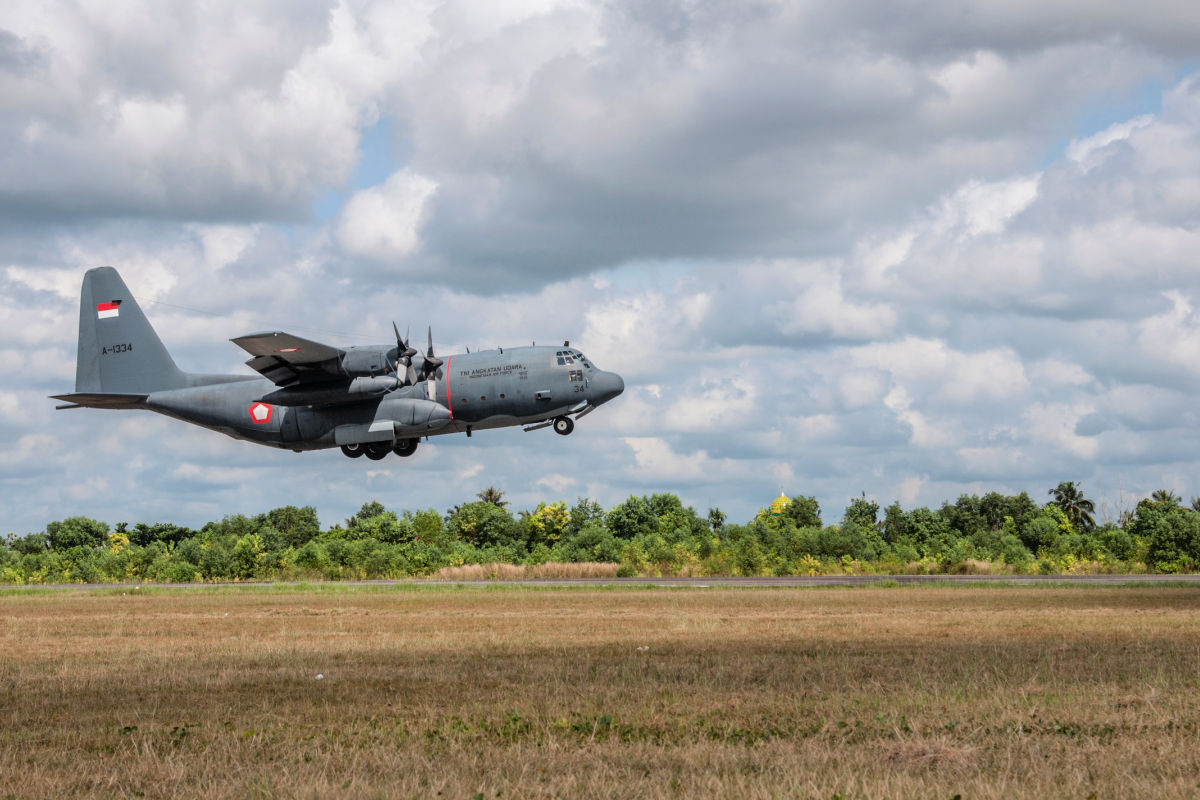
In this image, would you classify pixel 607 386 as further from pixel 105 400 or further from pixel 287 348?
pixel 105 400

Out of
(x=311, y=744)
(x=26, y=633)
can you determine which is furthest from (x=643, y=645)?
(x=26, y=633)

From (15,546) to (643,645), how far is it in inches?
5875

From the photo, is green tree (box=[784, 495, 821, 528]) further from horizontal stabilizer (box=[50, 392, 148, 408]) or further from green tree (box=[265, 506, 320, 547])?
horizontal stabilizer (box=[50, 392, 148, 408])

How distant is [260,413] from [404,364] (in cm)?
801

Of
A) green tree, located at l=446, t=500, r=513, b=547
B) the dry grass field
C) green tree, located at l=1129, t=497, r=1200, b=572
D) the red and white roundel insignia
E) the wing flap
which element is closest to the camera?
the dry grass field

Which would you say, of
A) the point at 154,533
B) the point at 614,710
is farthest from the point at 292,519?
the point at 614,710

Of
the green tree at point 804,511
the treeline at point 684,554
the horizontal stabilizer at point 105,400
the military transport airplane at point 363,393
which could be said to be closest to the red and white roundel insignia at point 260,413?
the military transport airplane at point 363,393

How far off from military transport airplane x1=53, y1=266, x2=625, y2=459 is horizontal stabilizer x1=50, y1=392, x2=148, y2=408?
49 mm

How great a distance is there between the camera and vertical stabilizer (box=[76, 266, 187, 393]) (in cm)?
5453

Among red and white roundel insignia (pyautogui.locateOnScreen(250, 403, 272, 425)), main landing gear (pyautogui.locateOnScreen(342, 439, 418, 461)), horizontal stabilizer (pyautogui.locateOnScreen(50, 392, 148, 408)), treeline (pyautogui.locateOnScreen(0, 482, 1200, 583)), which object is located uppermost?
horizontal stabilizer (pyautogui.locateOnScreen(50, 392, 148, 408))

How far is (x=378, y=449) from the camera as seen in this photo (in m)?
50.8

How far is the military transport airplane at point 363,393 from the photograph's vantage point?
46.1 meters

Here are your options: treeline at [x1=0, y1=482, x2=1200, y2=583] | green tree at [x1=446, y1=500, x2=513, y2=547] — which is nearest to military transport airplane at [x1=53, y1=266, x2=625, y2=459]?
treeline at [x1=0, y1=482, x2=1200, y2=583]

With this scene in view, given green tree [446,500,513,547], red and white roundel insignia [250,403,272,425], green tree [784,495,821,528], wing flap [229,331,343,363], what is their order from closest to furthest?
wing flap [229,331,343,363], red and white roundel insignia [250,403,272,425], green tree [446,500,513,547], green tree [784,495,821,528]
